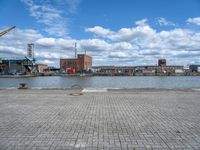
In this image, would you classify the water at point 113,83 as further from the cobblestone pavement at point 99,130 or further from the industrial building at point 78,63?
the industrial building at point 78,63

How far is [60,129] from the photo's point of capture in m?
5.92

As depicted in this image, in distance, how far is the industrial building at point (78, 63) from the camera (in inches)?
6407

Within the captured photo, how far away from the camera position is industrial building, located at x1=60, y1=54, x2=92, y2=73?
163 m

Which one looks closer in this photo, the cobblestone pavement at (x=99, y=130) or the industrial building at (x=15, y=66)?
the cobblestone pavement at (x=99, y=130)

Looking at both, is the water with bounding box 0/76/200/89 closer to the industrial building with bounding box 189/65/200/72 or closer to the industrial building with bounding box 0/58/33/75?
the industrial building with bounding box 0/58/33/75

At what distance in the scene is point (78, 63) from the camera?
16538 cm

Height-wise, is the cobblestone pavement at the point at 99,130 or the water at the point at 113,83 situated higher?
the cobblestone pavement at the point at 99,130

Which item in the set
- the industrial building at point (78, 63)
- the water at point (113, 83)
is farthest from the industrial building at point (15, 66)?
the water at point (113, 83)

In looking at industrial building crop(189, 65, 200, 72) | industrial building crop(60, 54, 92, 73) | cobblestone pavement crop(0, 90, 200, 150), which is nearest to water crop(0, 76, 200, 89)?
cobblestone pavement crop(0, 90, 200, 150)

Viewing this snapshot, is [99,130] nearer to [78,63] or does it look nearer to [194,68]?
[78,63]

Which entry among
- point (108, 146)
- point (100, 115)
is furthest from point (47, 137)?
point (100, 115)

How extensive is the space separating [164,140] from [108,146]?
146 cm

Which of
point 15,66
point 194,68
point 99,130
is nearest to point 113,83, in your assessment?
point 99,130

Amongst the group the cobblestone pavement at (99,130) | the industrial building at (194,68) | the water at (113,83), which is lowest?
the water at (113,83)
